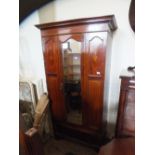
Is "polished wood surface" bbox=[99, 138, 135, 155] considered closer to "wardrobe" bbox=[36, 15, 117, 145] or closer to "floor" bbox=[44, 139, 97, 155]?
"wardrobe" bbox=[36, 15, 117, 145]

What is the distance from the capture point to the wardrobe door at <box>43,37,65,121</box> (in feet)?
5.54

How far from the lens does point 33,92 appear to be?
2.13 meters

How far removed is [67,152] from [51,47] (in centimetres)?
142

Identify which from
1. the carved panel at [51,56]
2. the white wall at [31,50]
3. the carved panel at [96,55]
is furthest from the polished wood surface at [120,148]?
the white wall at [31,50]

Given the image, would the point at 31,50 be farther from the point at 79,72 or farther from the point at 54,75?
the point at 79,72

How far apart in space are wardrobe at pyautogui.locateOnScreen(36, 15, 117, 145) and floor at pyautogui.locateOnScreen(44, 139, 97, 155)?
0.42 feet

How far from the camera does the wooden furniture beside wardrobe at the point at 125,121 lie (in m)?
1.01

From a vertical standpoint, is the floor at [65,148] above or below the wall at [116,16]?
below

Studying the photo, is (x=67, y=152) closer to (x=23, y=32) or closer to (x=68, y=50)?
(x=68, y=50)

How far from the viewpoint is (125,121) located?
4.16 feet

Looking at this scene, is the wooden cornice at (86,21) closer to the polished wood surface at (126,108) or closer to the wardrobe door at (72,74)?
the wardrobe door at (72,74)

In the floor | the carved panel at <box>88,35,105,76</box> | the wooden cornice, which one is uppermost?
the wooden cornice

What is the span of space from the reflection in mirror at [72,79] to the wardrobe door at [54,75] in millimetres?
85

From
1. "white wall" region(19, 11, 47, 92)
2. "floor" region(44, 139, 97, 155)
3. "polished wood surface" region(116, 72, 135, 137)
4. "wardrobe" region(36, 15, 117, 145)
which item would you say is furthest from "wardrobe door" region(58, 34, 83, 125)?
"white wall" region(19, 11, 47, 92)
